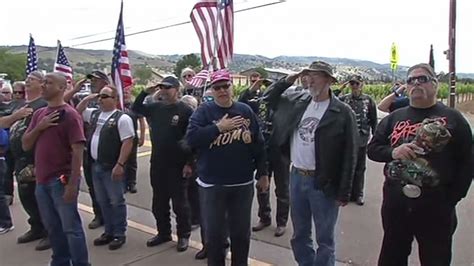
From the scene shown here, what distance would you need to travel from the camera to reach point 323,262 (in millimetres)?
3721

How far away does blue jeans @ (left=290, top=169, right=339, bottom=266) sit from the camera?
3688 mm

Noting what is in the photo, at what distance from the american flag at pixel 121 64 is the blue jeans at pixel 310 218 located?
2939 mm

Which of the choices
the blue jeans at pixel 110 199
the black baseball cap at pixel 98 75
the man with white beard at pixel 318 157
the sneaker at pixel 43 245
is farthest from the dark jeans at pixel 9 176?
the man with white beard at pixel 318 157

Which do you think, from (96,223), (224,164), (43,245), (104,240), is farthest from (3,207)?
(224,164)

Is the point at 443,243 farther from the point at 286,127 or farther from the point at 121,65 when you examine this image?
the point at 121,65

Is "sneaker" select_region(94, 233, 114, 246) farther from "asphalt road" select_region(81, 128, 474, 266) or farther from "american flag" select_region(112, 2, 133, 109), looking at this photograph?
"american flag" select_region(112, 2, 133, 109)

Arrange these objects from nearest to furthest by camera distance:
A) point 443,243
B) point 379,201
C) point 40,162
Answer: point 443,243 → point 40,162 → point 379,201

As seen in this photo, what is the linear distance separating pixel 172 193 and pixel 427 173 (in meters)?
2.78

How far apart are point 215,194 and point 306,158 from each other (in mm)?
784

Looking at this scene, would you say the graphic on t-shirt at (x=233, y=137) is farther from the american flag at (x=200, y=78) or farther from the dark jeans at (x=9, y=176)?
the dark jeans at (x=9, y=176)

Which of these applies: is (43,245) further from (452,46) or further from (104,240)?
(452,46)

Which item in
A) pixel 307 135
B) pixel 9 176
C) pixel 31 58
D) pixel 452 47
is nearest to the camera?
pixel 307 135

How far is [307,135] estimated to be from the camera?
3738 millimetres

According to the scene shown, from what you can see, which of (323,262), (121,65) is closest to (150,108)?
(121,65)
